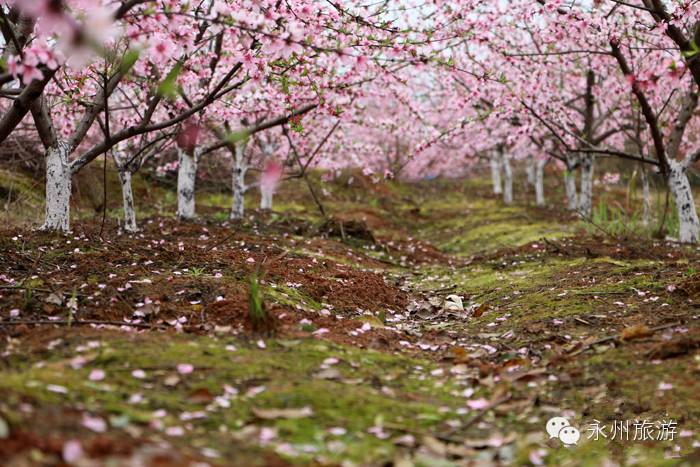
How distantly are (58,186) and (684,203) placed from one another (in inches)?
399

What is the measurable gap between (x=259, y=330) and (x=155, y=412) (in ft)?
5.10

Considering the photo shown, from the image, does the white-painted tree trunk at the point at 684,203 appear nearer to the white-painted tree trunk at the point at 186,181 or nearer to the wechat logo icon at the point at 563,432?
the wechat logo icon at the point at 563,432

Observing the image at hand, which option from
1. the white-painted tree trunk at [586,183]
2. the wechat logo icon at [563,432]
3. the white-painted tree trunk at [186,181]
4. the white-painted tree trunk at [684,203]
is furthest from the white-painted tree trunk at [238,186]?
the wechat logo icon at [563,432]

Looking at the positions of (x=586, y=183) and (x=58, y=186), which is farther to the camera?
(x=586, y=183)

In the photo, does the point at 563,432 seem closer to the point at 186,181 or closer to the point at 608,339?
the point at 608,339

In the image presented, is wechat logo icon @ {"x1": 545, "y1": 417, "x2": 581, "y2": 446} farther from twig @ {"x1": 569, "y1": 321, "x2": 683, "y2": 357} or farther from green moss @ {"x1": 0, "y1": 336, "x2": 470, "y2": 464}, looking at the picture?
twig @ {"x1": 569, "y1": 321, "x2": 683, "y2": 357}

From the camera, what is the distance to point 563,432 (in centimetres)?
341

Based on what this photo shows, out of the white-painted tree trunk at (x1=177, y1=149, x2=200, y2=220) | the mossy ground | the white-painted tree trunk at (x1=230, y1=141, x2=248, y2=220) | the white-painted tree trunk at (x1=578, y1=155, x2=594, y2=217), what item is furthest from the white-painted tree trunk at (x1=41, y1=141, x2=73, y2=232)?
the white-painted tree trunk at (x1=578, y1=155, x2=594, y2=217)

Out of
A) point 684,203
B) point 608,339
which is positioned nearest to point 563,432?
point 608,339

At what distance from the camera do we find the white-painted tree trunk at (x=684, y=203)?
34.4ft

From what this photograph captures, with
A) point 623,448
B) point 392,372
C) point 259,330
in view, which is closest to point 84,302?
point 259,330

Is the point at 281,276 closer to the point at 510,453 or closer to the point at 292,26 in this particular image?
the point at 292,26

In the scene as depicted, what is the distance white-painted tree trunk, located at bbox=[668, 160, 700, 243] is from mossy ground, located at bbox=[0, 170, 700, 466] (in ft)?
11.6

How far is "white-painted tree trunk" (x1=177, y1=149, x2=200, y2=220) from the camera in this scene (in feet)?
37.9
